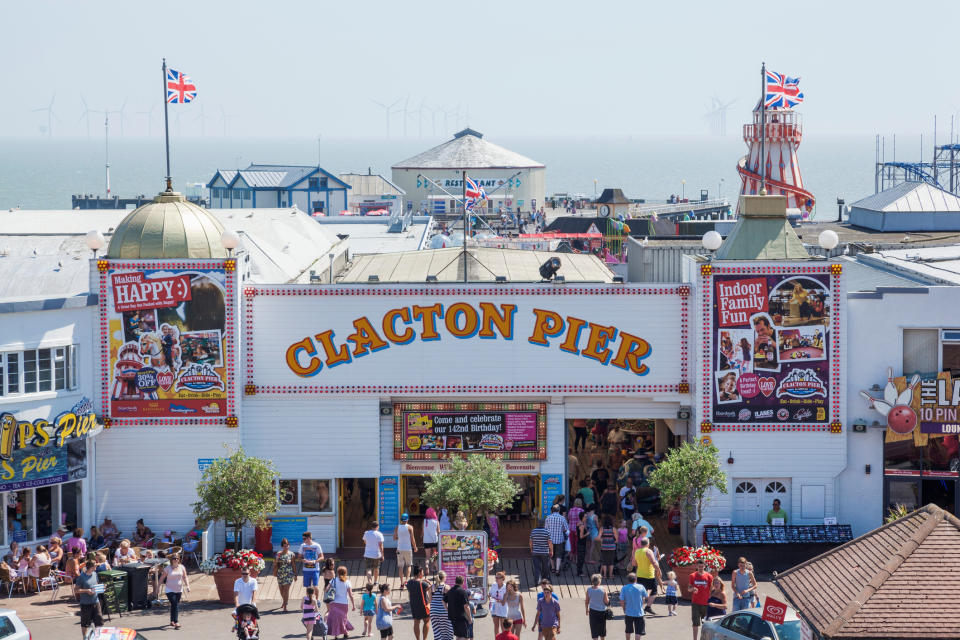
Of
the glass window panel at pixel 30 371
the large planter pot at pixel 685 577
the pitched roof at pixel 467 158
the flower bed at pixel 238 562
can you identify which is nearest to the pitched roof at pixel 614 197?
the pitched roof at pixel 467 158

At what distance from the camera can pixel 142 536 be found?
97.8ft

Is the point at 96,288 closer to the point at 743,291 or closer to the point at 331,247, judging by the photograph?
the point at 743,291

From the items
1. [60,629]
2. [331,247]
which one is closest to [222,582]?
[60,629]

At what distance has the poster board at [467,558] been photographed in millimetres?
26375

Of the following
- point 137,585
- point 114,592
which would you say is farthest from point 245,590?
point 114,592

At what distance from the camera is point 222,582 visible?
1061 inches

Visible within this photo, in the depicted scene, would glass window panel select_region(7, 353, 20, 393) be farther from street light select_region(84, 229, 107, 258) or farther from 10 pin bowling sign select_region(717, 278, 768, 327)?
10 pin bowling sign select_region(717, 278, 768, 327)

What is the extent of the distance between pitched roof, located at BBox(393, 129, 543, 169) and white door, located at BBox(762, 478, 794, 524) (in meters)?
107

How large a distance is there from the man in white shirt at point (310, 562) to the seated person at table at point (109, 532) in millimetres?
5243

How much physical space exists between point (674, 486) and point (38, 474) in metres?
13.6

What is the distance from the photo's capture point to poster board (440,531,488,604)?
26.4 meters

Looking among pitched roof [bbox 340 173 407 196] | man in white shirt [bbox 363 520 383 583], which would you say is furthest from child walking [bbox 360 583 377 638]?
pitched roof [bbox 340 173 407 196]

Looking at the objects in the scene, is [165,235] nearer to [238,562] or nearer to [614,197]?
[238,562]

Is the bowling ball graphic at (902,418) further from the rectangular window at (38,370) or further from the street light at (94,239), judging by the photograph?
the rectangular window at (38,370)
